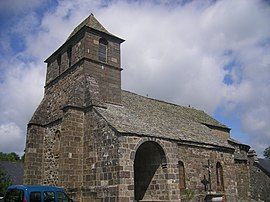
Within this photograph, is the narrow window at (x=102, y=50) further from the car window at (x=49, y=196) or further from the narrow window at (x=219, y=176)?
the narrow window at (x=219, y=176)

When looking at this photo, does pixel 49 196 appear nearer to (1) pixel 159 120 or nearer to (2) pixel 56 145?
(2) pixel 56 145

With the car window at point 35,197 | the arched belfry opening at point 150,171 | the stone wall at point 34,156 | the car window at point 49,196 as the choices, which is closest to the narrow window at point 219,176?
the arched belfry opening at point 150,171

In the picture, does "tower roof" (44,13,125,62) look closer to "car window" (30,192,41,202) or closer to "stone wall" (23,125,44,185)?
"stone wall" (23,125,44,185)

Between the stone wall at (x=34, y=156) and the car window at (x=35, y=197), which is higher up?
the stone wall at (x=34, y=156)

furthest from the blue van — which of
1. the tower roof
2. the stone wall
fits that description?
the tower roof

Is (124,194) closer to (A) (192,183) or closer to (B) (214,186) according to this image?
(A) (192,183)

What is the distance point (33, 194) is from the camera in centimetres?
1169

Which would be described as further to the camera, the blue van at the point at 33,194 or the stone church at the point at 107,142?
the stone church at the point at 107,142

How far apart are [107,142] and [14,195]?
5.15 m

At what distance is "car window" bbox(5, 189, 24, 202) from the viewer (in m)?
11.6

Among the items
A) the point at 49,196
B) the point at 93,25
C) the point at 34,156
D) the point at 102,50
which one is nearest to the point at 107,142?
the point at 49,196

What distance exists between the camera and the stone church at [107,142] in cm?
1525

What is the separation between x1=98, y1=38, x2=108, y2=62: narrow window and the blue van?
395 inches

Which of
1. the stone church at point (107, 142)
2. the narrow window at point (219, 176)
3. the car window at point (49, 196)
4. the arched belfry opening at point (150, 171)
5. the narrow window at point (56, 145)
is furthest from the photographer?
the narrow window at point (219, 176)
